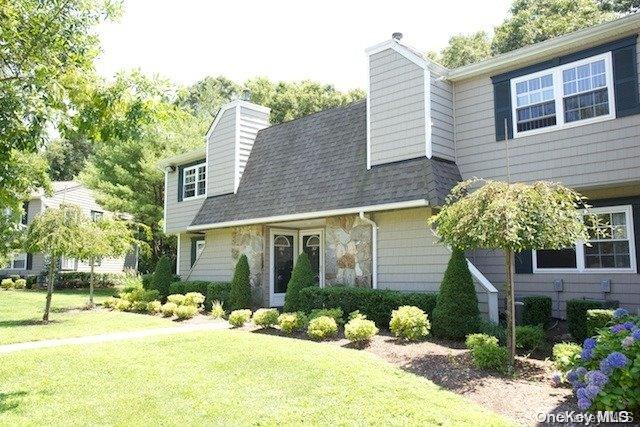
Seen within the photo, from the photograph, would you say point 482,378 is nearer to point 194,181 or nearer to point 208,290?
point 208,290

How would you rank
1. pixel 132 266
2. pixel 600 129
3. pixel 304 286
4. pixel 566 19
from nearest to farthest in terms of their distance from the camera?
pixel 600 129, pixel 304 286, pixel 566 19, pixel 132 266

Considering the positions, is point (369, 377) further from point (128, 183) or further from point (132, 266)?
point (132, 266)

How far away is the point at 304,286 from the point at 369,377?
608cm

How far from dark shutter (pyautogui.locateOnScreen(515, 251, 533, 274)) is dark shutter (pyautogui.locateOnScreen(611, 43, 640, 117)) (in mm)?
3440

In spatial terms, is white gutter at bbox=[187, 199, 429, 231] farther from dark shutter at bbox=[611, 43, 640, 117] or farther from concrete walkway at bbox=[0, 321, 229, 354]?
dark shutter at bbox=[611, 43, 640, 117]

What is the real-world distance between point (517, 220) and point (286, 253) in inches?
366

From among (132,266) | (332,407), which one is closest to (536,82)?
(332,407)

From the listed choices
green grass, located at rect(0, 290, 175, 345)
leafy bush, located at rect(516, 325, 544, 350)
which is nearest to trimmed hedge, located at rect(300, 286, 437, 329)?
leafy bush, located at rect(516, 325, 544, 350)

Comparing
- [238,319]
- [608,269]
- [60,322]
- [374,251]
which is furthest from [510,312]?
[60,322]

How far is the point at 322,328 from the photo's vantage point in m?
9.42

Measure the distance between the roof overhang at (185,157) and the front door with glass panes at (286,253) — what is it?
18.4 ft

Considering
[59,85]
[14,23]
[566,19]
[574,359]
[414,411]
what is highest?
[566,19]

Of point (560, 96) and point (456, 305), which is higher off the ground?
point (560, 96)

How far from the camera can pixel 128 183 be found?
26203mm
